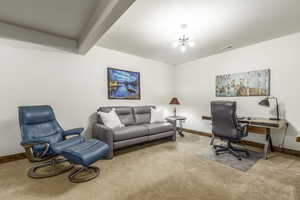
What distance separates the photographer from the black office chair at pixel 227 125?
8.10ft

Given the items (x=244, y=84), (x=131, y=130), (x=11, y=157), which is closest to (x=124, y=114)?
(x=131, y=130)

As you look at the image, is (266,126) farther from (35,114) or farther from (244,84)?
(35,114)

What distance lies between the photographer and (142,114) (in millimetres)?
3898

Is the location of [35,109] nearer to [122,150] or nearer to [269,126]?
[122,150]

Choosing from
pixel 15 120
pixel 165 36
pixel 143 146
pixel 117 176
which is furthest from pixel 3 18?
pixel 143 146

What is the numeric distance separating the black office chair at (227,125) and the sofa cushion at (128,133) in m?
1.54

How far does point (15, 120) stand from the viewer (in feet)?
8.02

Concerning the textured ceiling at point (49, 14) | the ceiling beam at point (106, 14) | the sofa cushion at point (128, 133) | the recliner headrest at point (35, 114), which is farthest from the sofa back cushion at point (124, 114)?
the textured ceiling at point (49, 14)

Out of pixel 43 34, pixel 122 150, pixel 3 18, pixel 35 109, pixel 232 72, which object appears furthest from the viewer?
pixel 232 72

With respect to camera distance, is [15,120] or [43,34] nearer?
[15,120]

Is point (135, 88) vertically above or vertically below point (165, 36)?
below

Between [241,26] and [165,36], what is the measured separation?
1.40 m

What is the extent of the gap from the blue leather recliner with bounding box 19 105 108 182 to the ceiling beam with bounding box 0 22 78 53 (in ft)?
4.31

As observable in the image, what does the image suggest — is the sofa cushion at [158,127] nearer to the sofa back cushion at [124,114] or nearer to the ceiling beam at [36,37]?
the sofa back cushion at [124,114]
